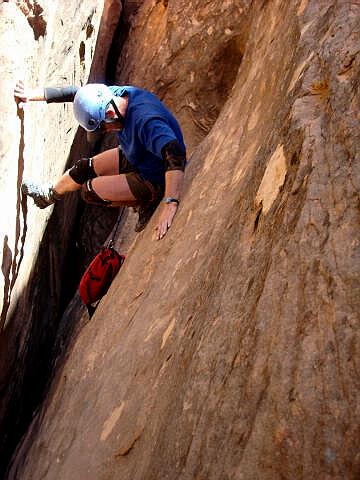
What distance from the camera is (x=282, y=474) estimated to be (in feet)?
5.60

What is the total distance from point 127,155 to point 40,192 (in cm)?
83

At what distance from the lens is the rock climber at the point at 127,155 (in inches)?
164

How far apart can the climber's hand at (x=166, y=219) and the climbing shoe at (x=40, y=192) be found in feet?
3.94

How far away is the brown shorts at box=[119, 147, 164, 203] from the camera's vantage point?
4711 millimetres

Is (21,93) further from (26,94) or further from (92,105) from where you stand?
(92,105)

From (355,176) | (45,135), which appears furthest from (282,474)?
(45,135)

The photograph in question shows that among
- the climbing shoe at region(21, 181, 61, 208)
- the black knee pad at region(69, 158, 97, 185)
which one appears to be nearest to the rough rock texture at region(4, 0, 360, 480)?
the black knee pad at region(69, 158, 97, 185)

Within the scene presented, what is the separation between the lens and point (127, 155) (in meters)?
4.63

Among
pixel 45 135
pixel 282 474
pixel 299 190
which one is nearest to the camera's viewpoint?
pixel 282 474

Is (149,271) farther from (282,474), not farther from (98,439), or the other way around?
(282,474)

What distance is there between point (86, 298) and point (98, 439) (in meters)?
2.04

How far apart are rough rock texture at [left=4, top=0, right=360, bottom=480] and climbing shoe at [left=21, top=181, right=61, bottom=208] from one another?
91 centimetres

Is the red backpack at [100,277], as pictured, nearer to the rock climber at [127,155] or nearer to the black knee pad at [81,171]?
the rock climber at [127,155]

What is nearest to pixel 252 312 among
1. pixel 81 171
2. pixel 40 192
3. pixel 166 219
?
pixel 166 219
